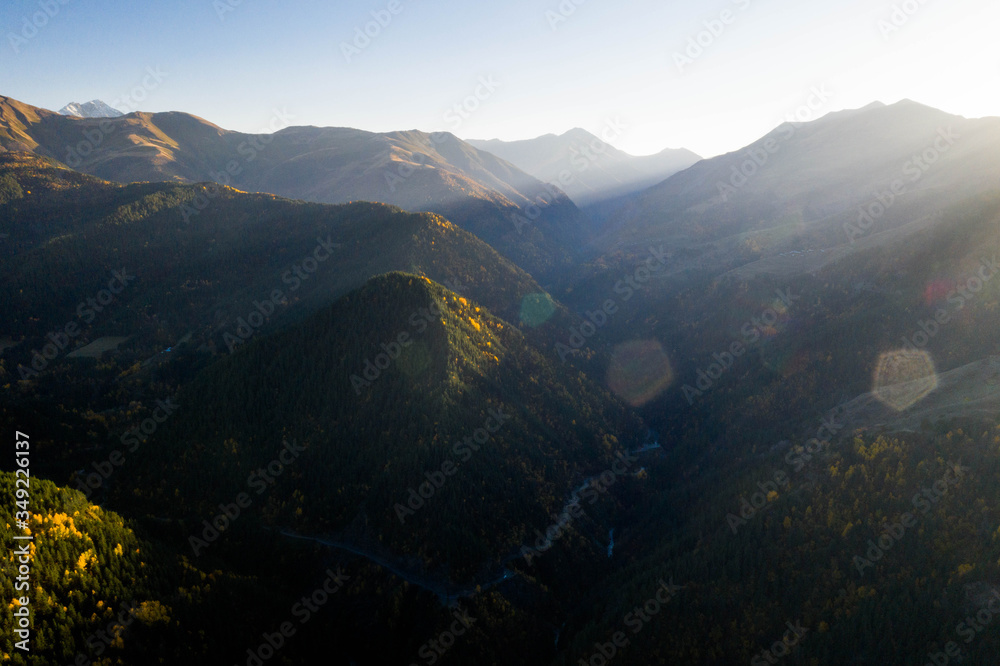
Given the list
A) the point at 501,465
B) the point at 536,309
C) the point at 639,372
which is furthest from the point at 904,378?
the point at 536,309

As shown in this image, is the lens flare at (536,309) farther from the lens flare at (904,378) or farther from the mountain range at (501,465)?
the lens flare at (904,378)

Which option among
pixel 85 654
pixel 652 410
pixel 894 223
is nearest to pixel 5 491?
pixel 85 654

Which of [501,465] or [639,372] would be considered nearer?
[501,465]

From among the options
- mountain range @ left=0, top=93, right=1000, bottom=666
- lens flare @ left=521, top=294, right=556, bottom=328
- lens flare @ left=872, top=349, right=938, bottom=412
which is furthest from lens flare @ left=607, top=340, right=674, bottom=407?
lens flare @ left=872, top=349, right=938, bottom=412

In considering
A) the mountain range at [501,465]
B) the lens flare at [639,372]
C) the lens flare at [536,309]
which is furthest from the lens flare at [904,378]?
the lens flare at [536,309]

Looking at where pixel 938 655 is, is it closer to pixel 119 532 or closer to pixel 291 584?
pixel 291 584

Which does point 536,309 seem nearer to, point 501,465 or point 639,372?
point 639,372

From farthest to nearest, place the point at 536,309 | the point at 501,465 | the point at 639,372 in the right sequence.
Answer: the point at 536,309, the point at 639,372, the point at 501,465
